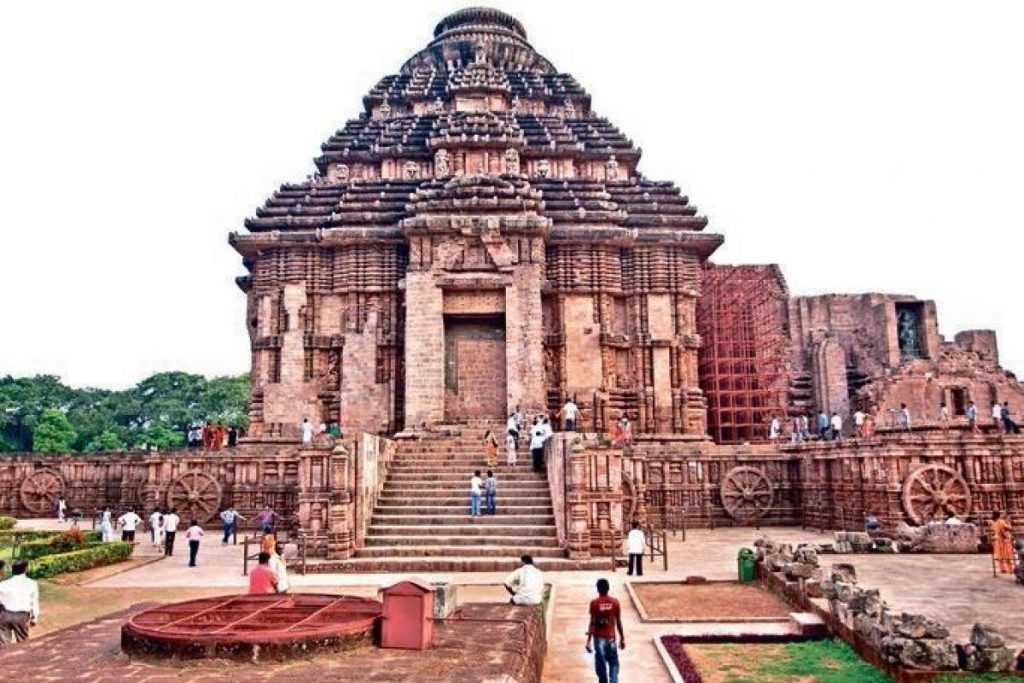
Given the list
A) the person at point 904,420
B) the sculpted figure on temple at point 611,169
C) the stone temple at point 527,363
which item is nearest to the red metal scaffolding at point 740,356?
the stone temple at point 527,363

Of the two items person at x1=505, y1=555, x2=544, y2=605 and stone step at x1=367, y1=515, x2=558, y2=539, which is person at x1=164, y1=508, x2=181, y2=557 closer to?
stone step at x1=367, y1=515, x2=558, y2=539

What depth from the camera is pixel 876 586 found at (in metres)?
12.9

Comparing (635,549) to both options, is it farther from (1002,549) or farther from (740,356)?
(740,356)

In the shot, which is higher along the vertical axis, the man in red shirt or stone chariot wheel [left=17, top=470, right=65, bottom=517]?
stone chariot wheel [left=17, top=470, right=65, bottom=517]

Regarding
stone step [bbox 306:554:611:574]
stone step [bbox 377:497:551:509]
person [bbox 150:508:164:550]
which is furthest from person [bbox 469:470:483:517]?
person [bbox 150:508:164:550]

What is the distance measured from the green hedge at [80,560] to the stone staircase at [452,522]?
541cm

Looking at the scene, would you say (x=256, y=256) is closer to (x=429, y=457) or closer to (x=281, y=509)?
(x=281, y=509)

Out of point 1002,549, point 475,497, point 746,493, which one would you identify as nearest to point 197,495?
point 475,497

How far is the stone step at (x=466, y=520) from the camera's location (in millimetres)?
17547

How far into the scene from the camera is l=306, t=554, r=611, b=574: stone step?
1563cm

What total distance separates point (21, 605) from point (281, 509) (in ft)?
45.8

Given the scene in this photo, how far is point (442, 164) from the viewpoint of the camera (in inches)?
1184

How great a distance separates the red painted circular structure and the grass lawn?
148 inches

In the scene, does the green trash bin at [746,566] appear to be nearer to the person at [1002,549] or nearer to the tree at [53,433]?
the person at [1002,549]
